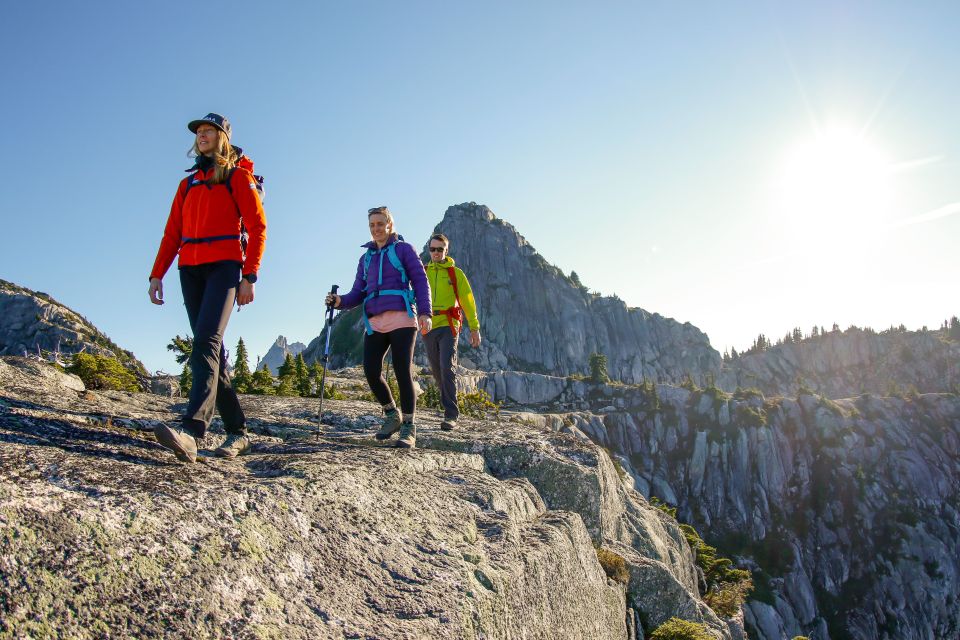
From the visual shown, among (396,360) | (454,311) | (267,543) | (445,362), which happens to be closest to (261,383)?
(454,311)

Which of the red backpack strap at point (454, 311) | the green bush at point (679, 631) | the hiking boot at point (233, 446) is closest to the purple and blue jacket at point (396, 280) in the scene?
the hiking boot at point (233, 446)

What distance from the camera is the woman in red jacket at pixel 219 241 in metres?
6.04

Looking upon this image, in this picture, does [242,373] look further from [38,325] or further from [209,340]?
[38,325]

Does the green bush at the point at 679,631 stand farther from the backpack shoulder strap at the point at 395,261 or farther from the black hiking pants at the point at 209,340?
the black hiking pants at the point at 209,340

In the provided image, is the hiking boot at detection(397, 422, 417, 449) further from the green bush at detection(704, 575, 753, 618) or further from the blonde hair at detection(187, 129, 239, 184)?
the green bush at detection(704, 575, 753, 618)

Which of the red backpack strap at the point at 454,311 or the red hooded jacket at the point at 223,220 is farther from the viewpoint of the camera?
the red backpack strap at the point at 454,311

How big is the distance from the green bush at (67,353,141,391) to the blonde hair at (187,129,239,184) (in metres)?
8.86

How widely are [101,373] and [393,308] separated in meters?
11.3

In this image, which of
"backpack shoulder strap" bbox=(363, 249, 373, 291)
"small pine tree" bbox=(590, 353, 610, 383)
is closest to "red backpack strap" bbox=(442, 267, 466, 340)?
"backpack shoulder strap" bbox=(363, 249, 373, 291)

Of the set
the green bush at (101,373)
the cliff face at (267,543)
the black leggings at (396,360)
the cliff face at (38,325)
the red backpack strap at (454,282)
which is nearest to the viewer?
the cliff face at (267,543)

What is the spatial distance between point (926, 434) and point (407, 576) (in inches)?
6140

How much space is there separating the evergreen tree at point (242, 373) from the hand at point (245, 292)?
2006 centimetres

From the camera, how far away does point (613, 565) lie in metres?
9.15

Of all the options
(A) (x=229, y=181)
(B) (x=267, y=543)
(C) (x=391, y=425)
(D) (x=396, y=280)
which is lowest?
(B) (x=267, y=543)
